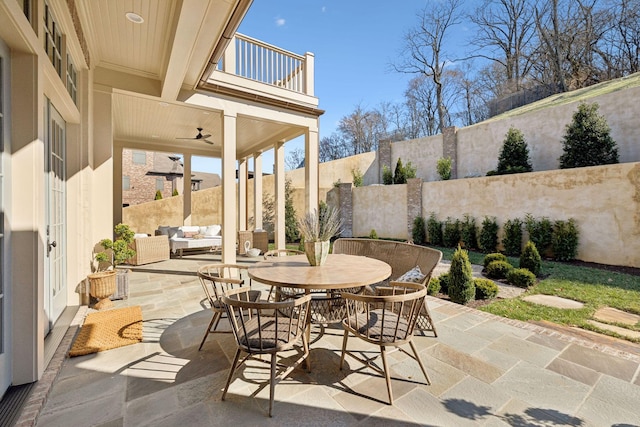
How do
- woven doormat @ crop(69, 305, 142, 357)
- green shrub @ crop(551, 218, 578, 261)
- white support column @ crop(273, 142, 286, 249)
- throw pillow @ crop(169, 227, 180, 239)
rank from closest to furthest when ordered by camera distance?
woven doormat @ crop(69, 305, 142, 357)
green shrub @ crop(551, 218, 578, 261)
white support column @ crop(273, 142, 286, 249)
throw pillow @ crop(169, 227, 180, 239)

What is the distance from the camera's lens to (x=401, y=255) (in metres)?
3.73

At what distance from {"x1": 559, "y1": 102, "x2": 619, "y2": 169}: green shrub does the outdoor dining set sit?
811cm

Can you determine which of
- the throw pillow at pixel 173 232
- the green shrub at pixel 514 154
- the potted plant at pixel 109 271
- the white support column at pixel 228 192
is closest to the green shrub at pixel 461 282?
the white support column at pixel 228 192

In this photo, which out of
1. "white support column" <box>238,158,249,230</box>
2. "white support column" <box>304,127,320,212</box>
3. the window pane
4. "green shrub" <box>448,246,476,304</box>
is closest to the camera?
"green shrub" <box>448,246,476,304</box>

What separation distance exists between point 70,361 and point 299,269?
2.11 metres

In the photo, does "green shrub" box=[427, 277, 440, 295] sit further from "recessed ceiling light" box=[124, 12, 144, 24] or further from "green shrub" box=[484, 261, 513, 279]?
"recessed ceiling light" box=[124, 12, 144, 24]

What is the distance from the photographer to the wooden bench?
2.94 m

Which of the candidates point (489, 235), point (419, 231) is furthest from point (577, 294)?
point (419, 231)

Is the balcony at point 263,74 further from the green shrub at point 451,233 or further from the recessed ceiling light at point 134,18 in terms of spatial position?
the green shrub at point 451,233

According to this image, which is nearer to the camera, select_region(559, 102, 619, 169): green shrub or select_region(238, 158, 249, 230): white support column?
select_region(559, 102, 619, 169): green shrub

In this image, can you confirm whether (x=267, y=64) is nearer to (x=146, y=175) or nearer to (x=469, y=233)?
(x=469, y=233)

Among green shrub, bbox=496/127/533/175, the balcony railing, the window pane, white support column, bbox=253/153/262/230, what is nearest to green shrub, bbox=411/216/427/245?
green shrub, bbox=496/127/533/175

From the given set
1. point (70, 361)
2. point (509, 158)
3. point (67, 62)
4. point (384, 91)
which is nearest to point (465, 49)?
point (384, 91)

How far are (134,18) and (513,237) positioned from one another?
9486 millimetres
